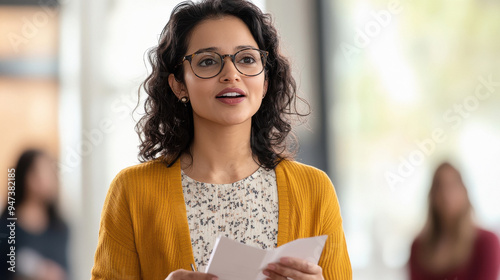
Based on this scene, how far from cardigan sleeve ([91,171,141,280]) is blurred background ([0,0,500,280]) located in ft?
7.33

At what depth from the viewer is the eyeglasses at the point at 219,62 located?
1.44 metres

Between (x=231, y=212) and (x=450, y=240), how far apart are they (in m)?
2.57

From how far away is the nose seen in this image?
4.64 feet

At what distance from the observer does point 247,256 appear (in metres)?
1.20

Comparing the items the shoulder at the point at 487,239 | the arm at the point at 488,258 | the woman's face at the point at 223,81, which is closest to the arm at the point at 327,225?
the woman's face at the point at 223,81

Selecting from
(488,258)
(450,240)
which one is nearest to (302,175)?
(488,258)

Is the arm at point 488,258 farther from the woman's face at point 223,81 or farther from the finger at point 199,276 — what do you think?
the finger at point 199,276

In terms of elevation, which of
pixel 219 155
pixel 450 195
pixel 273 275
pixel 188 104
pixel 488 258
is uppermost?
pixel 188 104

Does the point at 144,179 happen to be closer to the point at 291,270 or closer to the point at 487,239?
the point at 291,270

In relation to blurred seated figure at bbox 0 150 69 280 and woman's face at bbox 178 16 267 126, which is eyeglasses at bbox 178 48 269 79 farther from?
blurred seated figure at bbox 0 150 69 280

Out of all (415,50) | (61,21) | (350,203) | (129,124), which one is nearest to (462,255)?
(350,203)

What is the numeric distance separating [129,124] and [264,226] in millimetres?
→ 2388

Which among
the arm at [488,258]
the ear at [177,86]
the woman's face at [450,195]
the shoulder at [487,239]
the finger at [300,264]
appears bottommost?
the arm at [488,258]

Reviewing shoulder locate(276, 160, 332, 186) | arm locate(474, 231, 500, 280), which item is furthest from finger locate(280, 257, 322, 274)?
arm locate(474, 231, 500, 280)
